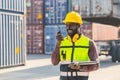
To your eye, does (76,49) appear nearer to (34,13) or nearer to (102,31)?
(102,31)

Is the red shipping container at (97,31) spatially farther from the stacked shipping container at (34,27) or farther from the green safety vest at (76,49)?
the green safety vest at (76,49)

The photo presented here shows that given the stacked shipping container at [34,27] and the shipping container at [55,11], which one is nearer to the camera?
the shipping container at [55,11]

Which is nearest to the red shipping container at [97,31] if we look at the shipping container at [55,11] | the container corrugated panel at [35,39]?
the shipping container at [55,11]

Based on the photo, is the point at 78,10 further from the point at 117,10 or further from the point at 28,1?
the point at 28,1

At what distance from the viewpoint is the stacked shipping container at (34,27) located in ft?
121

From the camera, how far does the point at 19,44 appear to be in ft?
70.0

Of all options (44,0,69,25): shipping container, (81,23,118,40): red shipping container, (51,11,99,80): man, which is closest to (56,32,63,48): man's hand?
(51,11,99,80): man

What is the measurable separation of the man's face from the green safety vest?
0.42 ft

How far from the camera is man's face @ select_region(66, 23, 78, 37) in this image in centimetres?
498

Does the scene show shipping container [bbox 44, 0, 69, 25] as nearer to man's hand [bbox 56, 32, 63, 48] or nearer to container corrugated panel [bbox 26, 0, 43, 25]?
container corrugated panel [bbox 26, 0, 43, 25]

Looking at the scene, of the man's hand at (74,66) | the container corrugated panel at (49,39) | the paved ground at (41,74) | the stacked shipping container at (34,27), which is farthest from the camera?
the stacked shipping container at (34,27)

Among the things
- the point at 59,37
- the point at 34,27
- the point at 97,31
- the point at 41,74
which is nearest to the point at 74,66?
the point at 59,37

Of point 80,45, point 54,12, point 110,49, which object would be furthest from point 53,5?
point 80,45

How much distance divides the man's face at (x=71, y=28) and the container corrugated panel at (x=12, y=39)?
1465 cm
